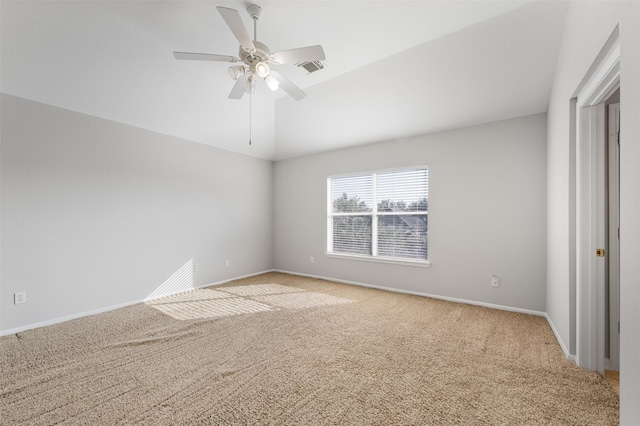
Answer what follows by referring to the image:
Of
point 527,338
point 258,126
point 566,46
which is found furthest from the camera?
point 258,126

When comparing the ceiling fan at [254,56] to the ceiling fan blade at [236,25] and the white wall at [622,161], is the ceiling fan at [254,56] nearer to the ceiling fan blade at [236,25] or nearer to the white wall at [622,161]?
the ceiling fan blade at [236,25]

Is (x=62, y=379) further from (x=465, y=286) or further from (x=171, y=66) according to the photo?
(x=465, y=286)

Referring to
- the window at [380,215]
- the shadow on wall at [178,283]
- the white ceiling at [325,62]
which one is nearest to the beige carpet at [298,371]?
the shadow on wall at [178,283]

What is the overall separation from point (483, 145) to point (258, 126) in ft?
11.7

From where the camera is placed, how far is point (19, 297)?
9.75 ft

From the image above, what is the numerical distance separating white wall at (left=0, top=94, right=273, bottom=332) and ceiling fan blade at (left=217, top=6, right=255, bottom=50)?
274cm

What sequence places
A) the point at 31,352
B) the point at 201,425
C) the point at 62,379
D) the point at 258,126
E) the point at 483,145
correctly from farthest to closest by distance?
the point at 258,126
the point at 483,145
the point at 31,352
the point at 62,379
the point at 201,425

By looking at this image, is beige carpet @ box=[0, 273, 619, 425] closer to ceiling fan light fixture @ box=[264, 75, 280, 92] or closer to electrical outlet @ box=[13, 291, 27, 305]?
electrical outlet @ box=[13, 291, 27, 305]

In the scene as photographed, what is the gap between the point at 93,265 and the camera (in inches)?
138

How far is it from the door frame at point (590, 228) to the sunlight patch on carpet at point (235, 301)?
8.34 feet

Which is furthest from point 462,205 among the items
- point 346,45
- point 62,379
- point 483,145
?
point 62,379

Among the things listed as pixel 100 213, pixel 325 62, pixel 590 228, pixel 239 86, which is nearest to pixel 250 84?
pixel 239 86

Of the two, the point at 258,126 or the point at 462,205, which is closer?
the point at 462,205

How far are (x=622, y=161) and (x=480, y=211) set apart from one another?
2739mm
